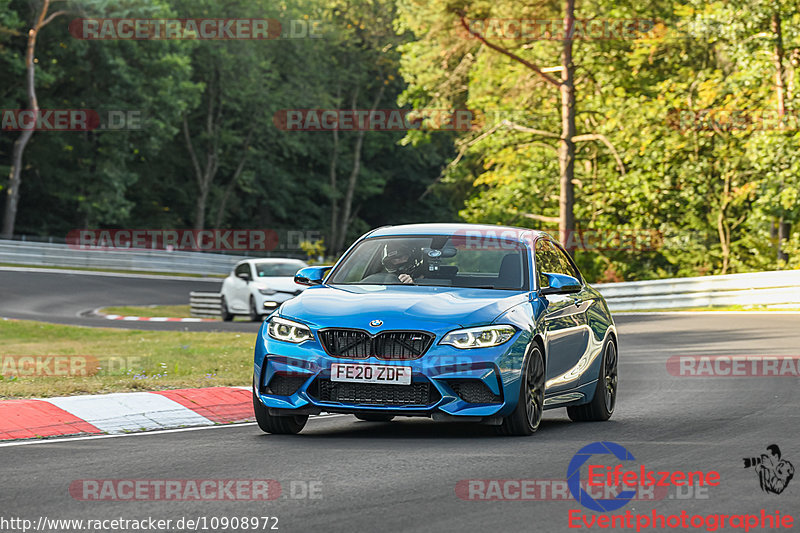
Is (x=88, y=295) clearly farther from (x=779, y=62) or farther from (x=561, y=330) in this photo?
(x=561, y=330)

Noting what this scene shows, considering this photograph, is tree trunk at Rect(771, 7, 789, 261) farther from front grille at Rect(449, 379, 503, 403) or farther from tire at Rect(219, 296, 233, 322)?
front grille at Rect(449, 379, 503, 403)

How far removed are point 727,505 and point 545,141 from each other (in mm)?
39399

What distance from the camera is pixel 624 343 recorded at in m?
21.8

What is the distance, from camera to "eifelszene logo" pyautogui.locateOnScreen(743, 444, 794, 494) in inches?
295

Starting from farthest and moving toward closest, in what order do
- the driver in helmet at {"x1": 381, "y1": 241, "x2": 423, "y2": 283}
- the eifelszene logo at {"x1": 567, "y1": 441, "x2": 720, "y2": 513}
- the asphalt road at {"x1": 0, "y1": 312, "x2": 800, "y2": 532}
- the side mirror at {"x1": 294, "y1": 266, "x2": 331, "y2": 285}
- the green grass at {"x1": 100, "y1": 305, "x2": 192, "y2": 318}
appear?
the green grass at {"x1": 100, "y1": 305, "x2": 192, "y2": 318} → the side mirror at {"x1": 294, "y1": 266, "x2": 331, "y2": 285} → the driver in helmet at {"x1": 381, "y1": 241, "x2": 423, "y2": 283} → the eifelszene logo at {"x1": 567, "y1": 441, "x2": 720, "y2": 513} → the asphalt road at {"x1": 0, "y1": 312, "x2": 800, "y2": 532}

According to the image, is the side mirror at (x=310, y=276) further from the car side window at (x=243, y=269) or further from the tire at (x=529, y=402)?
the car side window at (x=243, y=269)

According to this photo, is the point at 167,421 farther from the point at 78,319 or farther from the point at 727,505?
the point at 78,319

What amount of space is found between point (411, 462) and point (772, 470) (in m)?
2.26

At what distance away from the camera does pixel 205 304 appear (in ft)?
121

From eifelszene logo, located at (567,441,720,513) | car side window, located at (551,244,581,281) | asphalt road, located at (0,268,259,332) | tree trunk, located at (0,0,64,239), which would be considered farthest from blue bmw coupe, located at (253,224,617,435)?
tree trunk, located at (0,0,64,239)

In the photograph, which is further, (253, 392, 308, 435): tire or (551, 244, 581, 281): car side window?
(551, 244, 581, 281): car side window
